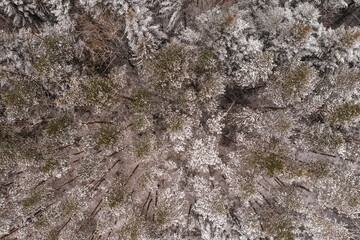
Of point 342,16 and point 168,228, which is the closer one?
point 168,228

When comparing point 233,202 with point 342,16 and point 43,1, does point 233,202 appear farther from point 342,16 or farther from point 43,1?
point 43,1

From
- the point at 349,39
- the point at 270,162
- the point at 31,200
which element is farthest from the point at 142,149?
the point at 349,39

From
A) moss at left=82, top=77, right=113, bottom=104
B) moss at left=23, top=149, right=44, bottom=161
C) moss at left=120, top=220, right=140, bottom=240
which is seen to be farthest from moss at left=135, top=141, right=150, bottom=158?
moss at left=23, top=149, right=44, bottom=161

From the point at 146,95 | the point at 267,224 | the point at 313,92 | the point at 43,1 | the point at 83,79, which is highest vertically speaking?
the point at 43,1

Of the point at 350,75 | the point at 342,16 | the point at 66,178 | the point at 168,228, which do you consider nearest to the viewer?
the point at 350,75

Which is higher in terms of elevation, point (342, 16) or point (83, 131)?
point (83, 131)

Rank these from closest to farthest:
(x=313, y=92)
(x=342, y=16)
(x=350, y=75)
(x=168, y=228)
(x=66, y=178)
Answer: (x=350, y=75), (x=313, y=92), (x=168, y=228), (x=342, y=16), (x=66, y=178)

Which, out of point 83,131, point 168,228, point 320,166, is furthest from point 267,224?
point 83,131
